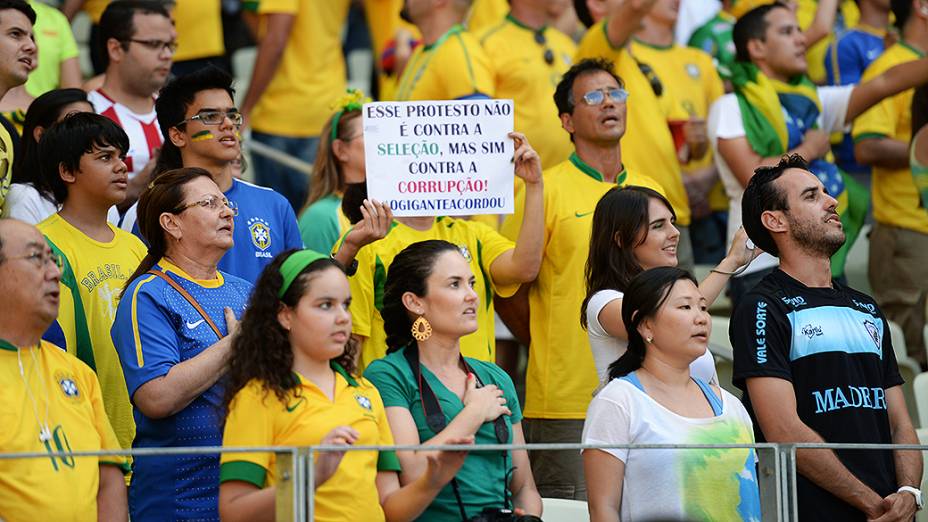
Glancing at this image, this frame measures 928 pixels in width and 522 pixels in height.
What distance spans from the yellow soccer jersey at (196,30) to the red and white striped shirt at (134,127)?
1.94 meters

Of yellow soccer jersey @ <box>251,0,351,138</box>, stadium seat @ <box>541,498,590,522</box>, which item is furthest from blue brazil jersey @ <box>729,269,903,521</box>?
yellow soccer jersey @ <box>251,0,351,138</box>

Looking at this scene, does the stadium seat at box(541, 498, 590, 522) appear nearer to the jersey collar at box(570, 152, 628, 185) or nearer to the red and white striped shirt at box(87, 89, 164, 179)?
the jersey collar at box(570, 152, 628, 185)

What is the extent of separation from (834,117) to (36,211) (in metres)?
4.38

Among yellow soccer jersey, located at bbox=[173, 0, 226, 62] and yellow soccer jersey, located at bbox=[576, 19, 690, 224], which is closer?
yellow soccer jersey, located at bbox=[576, 19, 690, 224]

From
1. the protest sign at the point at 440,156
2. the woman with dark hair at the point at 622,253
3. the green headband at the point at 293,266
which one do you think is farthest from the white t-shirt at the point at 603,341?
the green headband at the point at 293,266

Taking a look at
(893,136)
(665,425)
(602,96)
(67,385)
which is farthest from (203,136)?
(893,136)

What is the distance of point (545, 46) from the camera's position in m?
8.31

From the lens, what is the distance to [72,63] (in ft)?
27.1

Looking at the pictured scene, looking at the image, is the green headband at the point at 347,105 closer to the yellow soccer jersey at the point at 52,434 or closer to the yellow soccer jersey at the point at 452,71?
the yellow soccer jersey at the point at 452,71

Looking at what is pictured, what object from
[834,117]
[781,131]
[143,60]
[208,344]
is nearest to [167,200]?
[208,344]

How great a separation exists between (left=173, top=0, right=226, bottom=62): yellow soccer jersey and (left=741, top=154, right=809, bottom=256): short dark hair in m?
4.26

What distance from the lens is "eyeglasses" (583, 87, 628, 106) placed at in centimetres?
677

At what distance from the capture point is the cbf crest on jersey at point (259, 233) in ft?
19.9

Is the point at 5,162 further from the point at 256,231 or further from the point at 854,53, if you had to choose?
the point at 854,53
